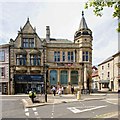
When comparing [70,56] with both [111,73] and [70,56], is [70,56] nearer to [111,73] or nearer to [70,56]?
[70,56]

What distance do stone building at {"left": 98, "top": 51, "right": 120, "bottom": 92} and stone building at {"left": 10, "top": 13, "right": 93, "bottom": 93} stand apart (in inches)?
631

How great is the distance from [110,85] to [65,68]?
90.3ft

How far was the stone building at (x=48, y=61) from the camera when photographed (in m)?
42.4

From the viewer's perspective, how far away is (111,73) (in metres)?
65.6

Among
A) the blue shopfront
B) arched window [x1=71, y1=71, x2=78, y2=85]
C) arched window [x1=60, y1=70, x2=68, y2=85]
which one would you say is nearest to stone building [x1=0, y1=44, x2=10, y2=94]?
the blue shopfront

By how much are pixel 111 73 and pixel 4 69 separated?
33.0 meters

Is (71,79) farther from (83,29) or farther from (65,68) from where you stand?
(83,29)

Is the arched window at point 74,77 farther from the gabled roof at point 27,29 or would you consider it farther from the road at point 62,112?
the road at point 62,112

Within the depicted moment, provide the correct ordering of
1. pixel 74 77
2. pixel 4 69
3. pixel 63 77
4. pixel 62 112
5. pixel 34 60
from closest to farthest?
pixel 62 112, pixel 4 69, pixel 34 60, pixel 63 77, pixel 74 77

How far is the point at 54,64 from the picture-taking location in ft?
143

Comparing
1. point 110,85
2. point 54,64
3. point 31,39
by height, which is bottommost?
point 110,85

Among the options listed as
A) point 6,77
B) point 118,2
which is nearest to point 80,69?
point 6,77

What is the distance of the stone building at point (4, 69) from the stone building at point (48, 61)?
33.1 inches

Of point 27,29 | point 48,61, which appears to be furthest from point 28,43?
point 48,61
